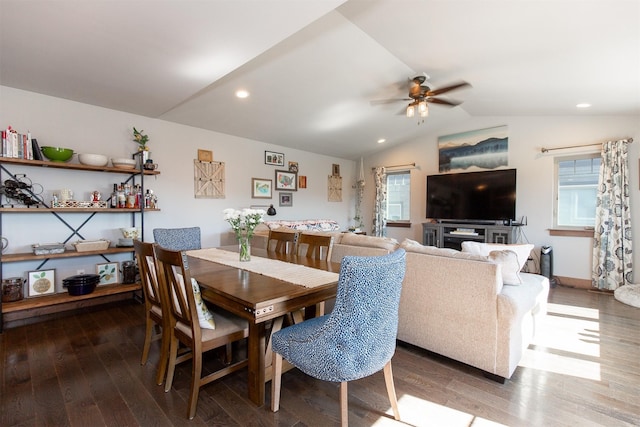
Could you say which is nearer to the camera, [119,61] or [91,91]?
[119,61]

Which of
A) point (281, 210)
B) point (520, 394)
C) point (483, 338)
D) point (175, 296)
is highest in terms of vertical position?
point (281, 210)

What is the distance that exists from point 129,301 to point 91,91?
2.48 metres

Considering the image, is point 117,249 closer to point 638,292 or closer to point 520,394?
point 520,394

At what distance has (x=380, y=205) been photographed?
22.7 feet

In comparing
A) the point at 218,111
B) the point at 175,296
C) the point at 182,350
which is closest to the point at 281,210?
the point at 218,111

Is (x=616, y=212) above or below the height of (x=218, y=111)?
below

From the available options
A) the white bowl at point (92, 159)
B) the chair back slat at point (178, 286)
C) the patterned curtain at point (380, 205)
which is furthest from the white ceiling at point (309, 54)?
the patterned curtain at point (380, 205)

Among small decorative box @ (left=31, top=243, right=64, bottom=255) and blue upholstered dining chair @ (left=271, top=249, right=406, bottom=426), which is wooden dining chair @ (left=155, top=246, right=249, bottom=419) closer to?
blue upholstered dining chair @ (left=271, top=249, right=406, bottom=426)

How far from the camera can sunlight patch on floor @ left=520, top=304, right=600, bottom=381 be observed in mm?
2273

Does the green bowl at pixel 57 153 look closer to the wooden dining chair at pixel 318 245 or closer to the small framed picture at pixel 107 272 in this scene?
the small framed picture at pixel 107 272

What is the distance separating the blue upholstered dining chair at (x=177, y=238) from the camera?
3117mm

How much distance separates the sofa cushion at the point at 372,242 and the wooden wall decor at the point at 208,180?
8.80ft

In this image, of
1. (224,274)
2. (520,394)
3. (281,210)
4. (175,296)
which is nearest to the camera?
(175,296)

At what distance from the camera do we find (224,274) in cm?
208
